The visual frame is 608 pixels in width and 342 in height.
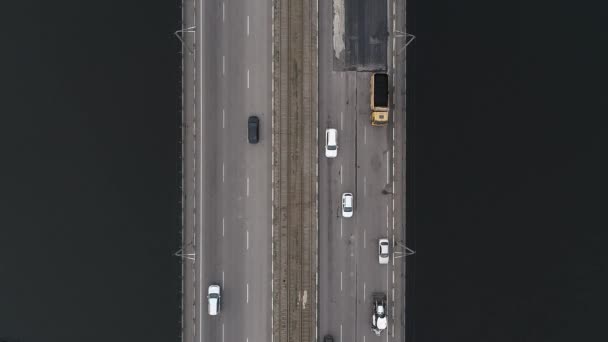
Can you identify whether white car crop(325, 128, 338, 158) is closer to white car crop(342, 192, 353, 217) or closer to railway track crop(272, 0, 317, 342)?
railway track crop(272, 0, 317, 342)

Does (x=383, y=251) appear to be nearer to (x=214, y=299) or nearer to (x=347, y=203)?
(x=347, y=203)
